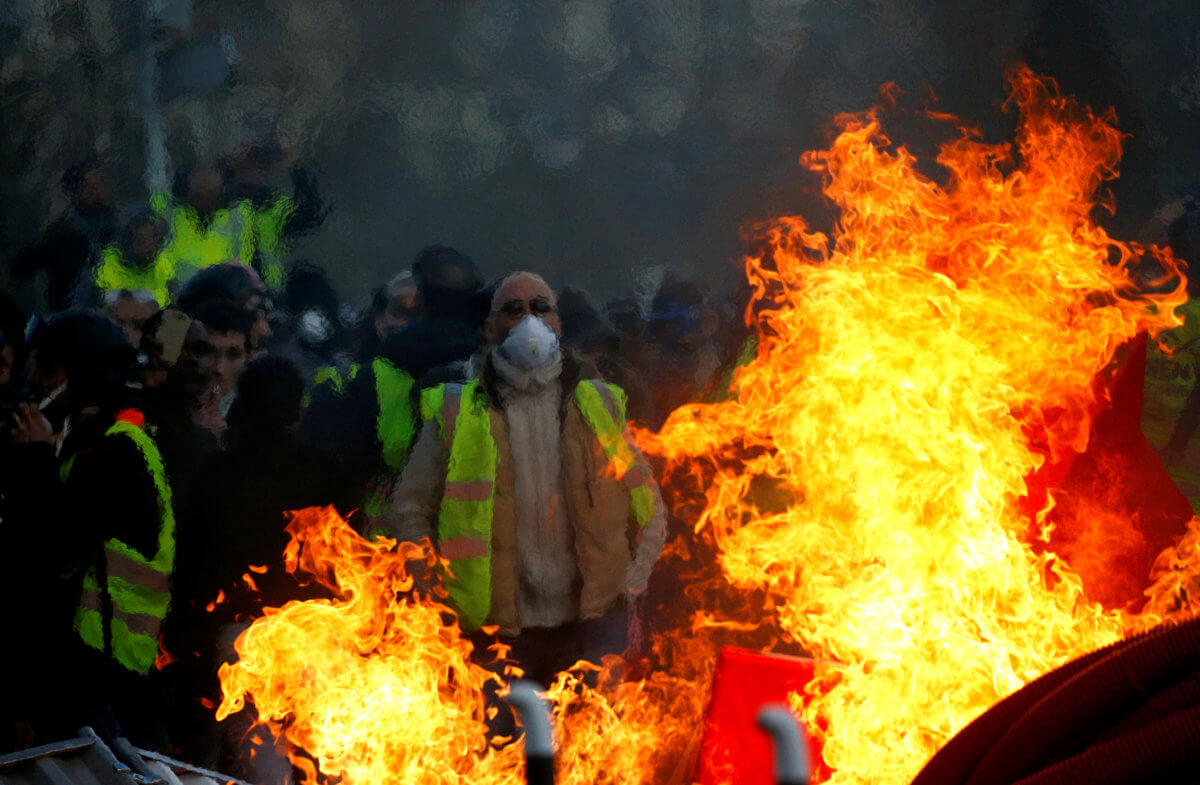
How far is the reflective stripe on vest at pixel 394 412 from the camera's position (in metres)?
3.71

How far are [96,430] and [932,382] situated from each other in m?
2.88

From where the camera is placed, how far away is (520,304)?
3.74 meters

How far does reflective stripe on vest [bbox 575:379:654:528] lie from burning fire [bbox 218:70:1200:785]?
9 cm

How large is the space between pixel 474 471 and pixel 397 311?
0.66m

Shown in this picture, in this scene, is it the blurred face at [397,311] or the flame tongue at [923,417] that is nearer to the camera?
the flame tongue at [923,417]

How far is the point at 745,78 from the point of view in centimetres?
372

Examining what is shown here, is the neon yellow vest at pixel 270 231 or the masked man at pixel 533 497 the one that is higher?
the neon yellow vest at pixel 270 231

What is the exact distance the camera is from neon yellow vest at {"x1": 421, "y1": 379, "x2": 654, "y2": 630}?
3699 mm

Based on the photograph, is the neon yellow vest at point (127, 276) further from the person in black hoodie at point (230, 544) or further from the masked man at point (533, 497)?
the masked man at point (533, 497)

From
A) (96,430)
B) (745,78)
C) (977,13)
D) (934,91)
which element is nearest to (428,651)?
(96,430)

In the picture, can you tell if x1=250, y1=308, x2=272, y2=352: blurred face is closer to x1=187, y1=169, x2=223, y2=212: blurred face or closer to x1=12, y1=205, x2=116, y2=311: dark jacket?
x1=187, y1=169, x2=223, y2=212: blurred face

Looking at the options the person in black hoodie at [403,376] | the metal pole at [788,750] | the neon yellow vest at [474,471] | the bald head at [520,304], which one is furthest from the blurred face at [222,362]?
the metal pole at [788,750]

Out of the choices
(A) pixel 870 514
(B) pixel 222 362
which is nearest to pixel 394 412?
(B) pixel 222 362

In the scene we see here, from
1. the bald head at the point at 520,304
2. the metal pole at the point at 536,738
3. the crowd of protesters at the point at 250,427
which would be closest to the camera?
the metal pole at the point at 536,738
